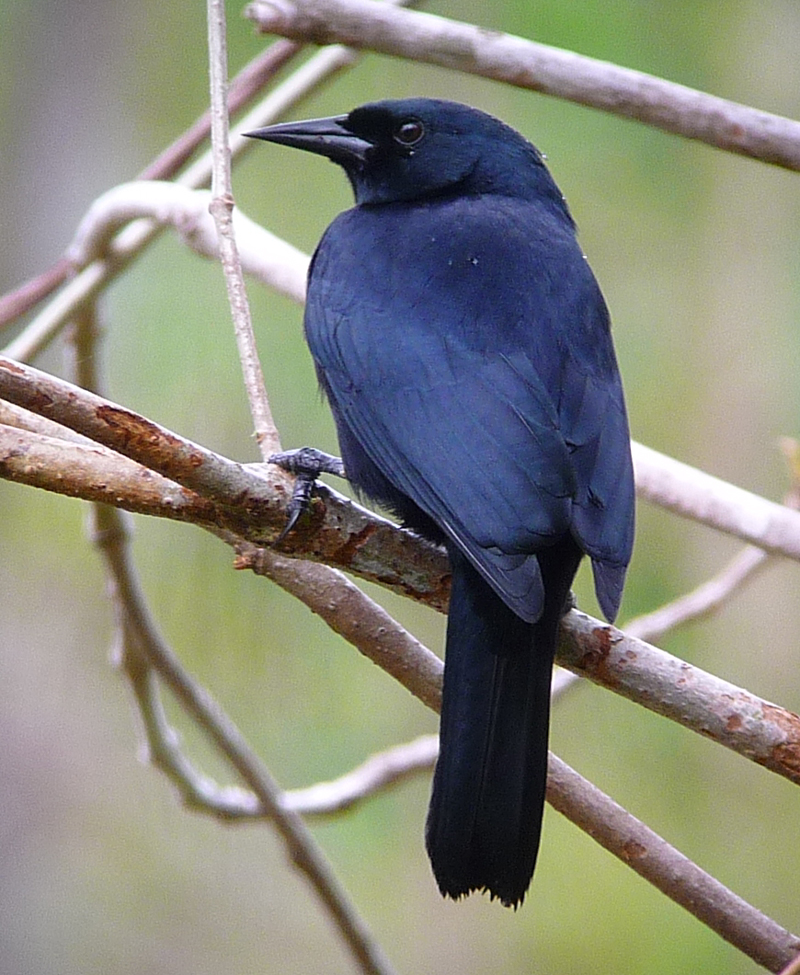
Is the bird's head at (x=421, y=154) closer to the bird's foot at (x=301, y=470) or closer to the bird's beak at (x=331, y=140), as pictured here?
the bird's beak at (x=331, y=140)

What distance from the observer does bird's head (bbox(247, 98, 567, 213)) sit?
2906 millimetres

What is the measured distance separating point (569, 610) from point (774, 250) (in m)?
3.45

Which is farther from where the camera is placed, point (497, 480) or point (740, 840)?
point (740, 840)

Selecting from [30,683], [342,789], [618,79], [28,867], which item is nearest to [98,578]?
[30,683]

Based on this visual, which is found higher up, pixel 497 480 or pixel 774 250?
pixel 497 480

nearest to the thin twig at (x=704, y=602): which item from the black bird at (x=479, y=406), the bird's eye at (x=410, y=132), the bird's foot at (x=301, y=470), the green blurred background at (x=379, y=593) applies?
the black bird at (x=479, y=406)

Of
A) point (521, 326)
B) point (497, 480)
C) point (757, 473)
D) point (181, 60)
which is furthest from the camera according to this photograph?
point (181, 60)

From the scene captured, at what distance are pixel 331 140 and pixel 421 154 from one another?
0.19 metres

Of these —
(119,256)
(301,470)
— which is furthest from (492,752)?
(119,256)

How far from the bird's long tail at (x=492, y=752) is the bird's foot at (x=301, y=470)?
0.31 meters

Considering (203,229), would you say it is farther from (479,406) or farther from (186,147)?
(479,406)

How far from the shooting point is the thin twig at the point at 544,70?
2.48 m

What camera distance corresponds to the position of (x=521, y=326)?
243 centimetres

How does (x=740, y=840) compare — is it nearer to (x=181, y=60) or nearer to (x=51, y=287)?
(x=51, y=287)
